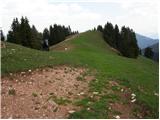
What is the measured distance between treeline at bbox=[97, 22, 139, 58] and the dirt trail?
78.2 meters

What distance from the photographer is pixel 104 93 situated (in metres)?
21.9

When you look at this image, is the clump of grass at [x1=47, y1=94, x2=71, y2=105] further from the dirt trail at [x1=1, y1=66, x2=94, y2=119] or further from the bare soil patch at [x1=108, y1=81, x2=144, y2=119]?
the bare soil patch at [x1=108, y1=81, x2=144, y2=119]

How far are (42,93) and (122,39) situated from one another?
3616 inches

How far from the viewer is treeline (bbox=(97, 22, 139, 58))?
103 m

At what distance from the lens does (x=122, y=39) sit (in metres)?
110

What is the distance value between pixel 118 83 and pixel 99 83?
76.7 inches

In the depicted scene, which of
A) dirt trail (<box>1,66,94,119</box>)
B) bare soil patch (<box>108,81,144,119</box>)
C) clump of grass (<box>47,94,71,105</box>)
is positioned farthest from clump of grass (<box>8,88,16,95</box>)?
bare soil patch (<box>108,81,144,119</box>)

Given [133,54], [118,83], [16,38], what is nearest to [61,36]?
[133,54]

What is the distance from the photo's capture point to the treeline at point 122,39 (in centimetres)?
10289

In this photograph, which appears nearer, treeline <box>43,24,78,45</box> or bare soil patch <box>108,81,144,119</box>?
bare soil patch <box>108,81,144,119</box>

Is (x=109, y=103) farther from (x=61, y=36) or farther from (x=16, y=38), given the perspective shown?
(x=61, y=36)

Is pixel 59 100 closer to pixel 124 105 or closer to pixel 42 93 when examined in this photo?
pixel 42 93

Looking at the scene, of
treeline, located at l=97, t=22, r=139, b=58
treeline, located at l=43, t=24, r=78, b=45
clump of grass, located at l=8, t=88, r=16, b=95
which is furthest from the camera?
treeline, located at l=43, t=24, r=78, b=45

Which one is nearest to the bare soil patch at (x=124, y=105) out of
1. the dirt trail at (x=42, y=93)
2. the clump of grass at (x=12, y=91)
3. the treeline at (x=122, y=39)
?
the dirt trail at (x=42, y=93)
